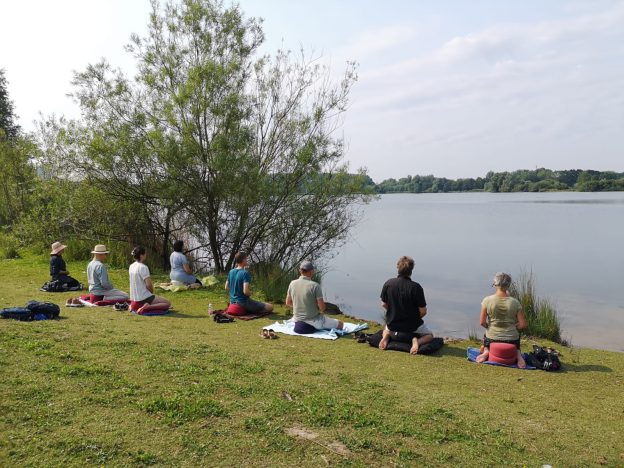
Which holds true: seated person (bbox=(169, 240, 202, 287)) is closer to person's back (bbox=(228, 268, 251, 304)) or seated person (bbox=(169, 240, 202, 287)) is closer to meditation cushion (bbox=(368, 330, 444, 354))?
person's back (bbox=(228, 268, 251, 304))

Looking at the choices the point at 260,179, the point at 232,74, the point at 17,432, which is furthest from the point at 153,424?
the point at 232,74

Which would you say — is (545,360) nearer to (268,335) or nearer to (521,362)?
(521,362)

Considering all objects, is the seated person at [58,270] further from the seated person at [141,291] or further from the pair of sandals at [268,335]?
the pair of sandals at [268,335]

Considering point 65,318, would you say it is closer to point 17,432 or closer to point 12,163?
point 17,432

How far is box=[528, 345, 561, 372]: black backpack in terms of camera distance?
6828 mm

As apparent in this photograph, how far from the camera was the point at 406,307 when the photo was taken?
7.64m

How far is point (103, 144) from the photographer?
13.0 m

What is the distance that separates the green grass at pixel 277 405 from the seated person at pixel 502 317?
446mm

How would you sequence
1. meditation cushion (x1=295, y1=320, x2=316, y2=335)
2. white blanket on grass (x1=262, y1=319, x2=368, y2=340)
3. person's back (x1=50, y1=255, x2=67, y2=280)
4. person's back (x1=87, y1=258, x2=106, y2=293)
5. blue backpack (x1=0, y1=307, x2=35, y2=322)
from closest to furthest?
blue backpack (x1=0, y1=307, x2=35, y2=322) → white blanket on grass (x1=262, y1=319, x2=368, y2=340) → meditation cushion (x1=295, y1=320, x2=316, y2=335) → person's back (x1=87, y1=258, x2=106, y2=293) → person's back (x1=50, y1=255, x2=67, y2=280)

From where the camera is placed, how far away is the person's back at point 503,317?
23.2 feet

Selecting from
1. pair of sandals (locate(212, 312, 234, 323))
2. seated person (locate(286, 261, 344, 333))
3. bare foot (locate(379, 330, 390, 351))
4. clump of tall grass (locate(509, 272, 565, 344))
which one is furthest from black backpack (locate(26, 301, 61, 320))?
clump of tall grass (locate(509, 272, 565, 344))

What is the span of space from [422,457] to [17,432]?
9.99 ft

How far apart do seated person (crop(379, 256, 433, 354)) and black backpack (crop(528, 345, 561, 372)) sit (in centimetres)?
141

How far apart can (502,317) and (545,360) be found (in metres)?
0.76
